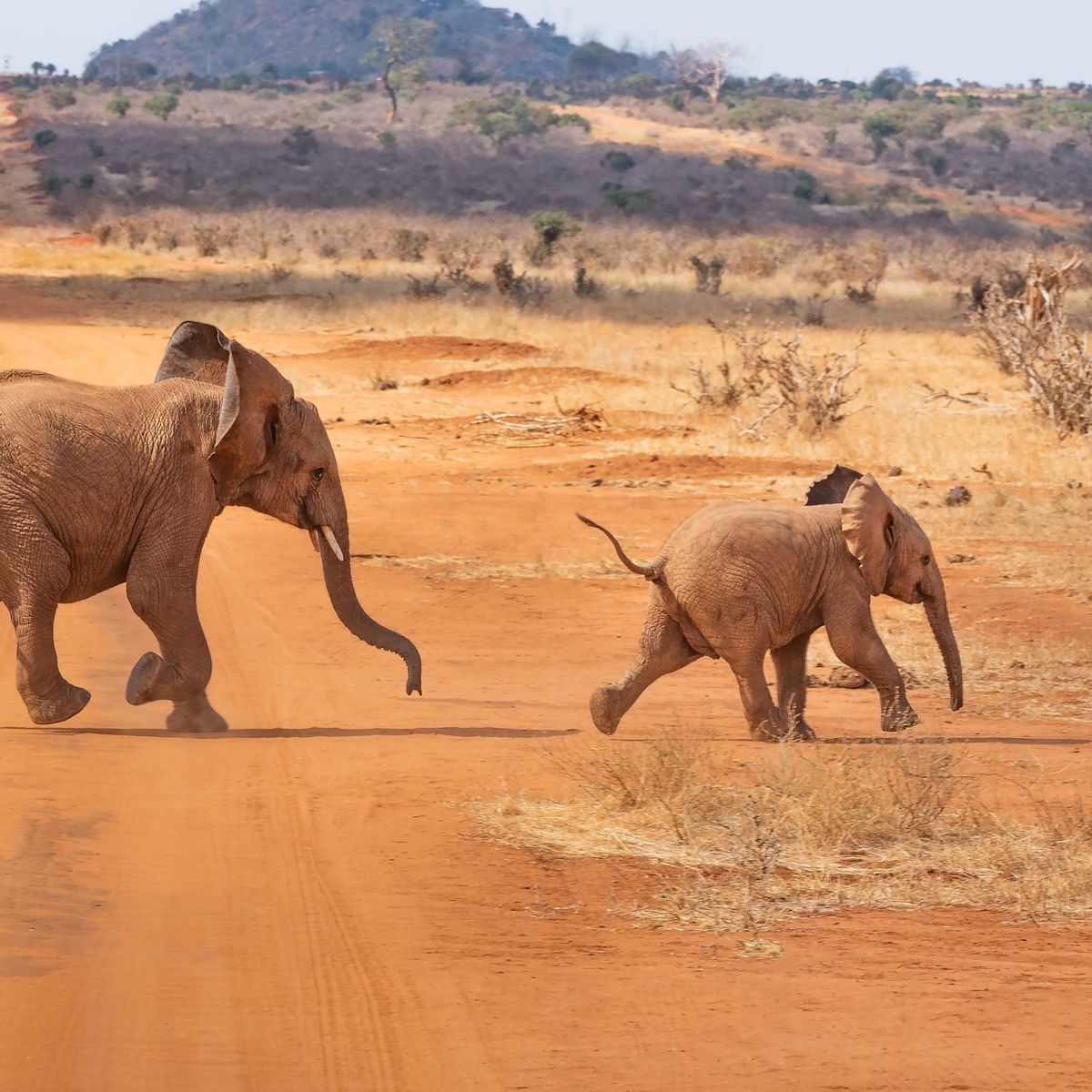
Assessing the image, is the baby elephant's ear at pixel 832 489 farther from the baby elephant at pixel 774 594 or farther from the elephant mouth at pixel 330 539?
the elephant mouth at pixel 330 539

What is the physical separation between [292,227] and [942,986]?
153 feet

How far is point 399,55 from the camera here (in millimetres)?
100500

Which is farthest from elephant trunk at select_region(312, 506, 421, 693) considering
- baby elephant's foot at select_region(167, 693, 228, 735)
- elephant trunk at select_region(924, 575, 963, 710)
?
elephant trunk at select_region(924, 575, 963, 710)

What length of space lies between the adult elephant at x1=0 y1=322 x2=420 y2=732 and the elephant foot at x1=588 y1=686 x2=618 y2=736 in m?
1.67

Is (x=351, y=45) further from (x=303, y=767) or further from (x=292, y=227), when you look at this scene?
(x=303, y=767)

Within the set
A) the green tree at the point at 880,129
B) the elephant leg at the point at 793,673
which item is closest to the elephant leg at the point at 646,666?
A: the elephant leg at the point at 793,673

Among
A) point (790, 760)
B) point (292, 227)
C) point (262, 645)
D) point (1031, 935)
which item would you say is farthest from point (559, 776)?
point (292, 227)

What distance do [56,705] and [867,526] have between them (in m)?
3.67

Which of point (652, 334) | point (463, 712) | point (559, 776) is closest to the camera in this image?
point (559, 776)

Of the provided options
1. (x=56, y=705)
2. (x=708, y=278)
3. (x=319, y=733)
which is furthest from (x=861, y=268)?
(x=56, y=705)

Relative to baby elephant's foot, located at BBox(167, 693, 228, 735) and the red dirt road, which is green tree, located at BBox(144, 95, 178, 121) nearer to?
the red dirt road

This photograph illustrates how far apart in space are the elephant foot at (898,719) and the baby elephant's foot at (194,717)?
3070 millimetres

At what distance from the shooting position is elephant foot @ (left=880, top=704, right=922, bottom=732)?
8477 millimetres

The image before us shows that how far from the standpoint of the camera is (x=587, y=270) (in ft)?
133
